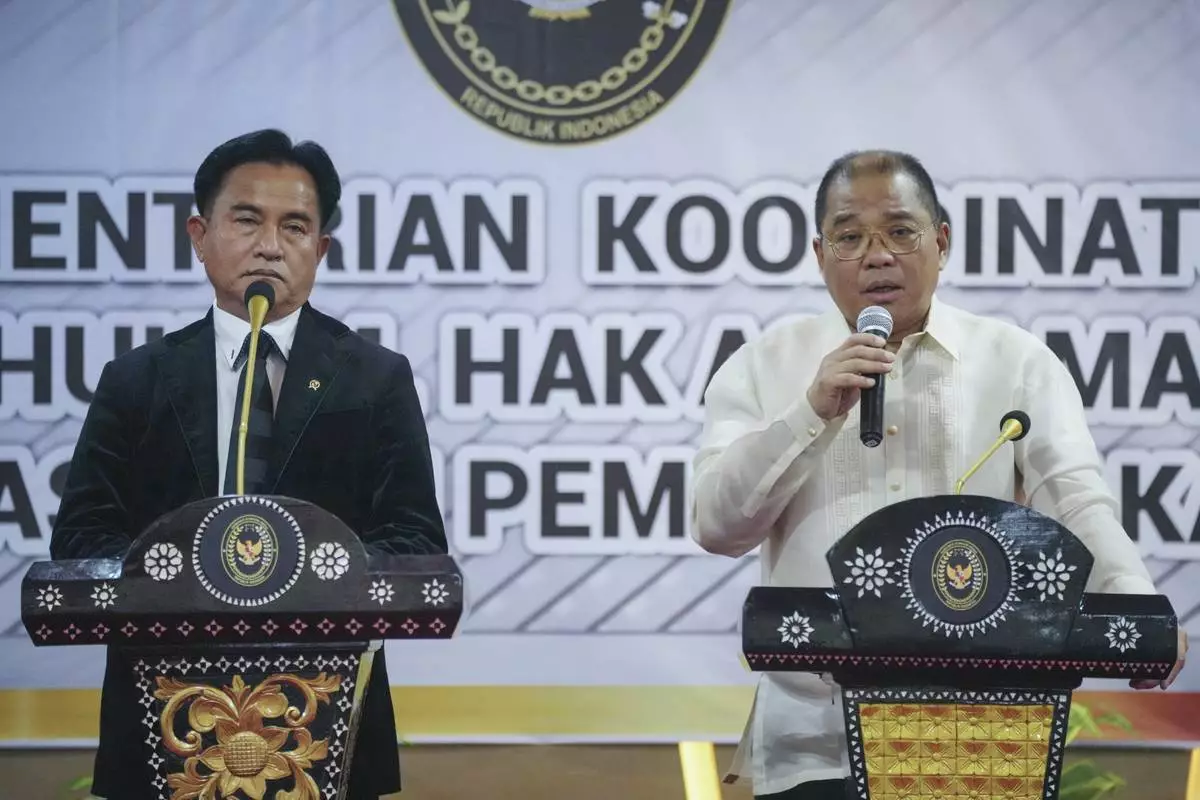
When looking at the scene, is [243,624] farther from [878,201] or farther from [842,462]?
[878,201]

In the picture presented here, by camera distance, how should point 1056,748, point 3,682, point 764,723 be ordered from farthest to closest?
1. point 3,682
2. point 764,723
3. point 1056,748

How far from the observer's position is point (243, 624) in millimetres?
1854

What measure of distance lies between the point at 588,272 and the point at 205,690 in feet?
7.39

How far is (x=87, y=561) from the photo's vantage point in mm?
1874

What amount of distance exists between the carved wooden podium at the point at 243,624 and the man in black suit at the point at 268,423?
0.87ft

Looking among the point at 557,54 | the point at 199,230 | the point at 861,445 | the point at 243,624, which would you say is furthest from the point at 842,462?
the point at 557,54

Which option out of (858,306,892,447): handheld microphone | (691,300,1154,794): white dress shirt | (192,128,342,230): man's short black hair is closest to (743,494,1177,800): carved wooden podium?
(858,306,892,447): handheld microphone

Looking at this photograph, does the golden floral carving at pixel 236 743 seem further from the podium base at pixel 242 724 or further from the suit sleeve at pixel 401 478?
the suit sleeve at pixel 401 478

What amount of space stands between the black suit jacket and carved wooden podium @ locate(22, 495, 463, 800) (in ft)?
0.92

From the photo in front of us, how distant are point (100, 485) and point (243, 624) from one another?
1.63 feet

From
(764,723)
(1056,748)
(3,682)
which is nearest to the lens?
(1056,748)

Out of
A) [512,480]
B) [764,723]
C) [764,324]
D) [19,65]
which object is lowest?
[764,723]

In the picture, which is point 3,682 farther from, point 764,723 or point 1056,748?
point 1056,748

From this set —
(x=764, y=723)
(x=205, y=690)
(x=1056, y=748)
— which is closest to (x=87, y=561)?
(x=205, y=690)
